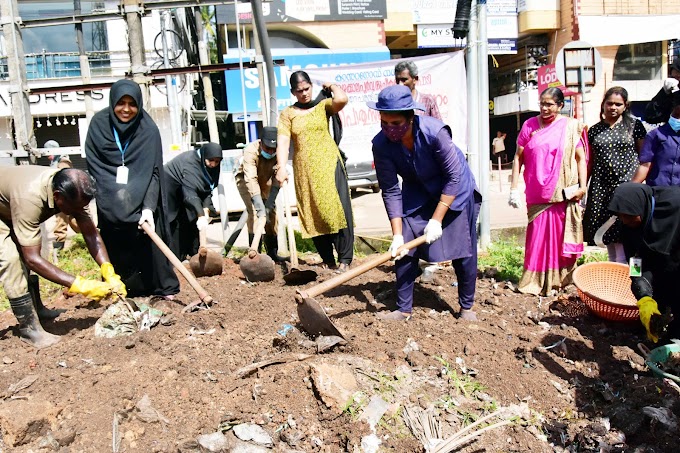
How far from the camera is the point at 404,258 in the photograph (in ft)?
13.0

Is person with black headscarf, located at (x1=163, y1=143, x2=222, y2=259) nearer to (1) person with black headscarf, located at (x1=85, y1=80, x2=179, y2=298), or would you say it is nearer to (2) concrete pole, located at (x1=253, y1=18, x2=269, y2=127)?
(1) person with black headscarf, located at (x1=85, y1=80, x2=179, y2=298)

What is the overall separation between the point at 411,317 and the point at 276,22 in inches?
557

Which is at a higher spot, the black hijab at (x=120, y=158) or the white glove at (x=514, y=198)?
the black hijab at (x=120, y=158)

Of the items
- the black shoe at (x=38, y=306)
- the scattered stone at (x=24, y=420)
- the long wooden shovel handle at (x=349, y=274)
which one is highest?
the long wooden shovel handle at (x=349, y=274)

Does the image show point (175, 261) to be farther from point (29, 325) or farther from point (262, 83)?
point (262, 83)

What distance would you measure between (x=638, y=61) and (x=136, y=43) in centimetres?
1959

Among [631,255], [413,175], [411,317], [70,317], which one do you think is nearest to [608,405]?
[631,255]

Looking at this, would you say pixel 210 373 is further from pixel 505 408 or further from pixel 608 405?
pixel 608 405

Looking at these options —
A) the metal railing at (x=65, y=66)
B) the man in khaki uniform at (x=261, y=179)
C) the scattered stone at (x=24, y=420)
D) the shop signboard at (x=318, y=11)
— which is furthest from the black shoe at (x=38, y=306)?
the metal railing at (x=65, y=66)

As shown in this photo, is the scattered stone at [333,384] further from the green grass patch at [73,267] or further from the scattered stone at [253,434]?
the green grass patch at [73,267]

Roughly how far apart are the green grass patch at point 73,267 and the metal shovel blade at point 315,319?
9.79 ft

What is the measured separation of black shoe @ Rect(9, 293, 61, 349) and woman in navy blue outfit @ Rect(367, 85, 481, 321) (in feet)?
7.28

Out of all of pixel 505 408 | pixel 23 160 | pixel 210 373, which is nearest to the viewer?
pixel 505 408

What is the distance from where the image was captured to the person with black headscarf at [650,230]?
10.1ft
